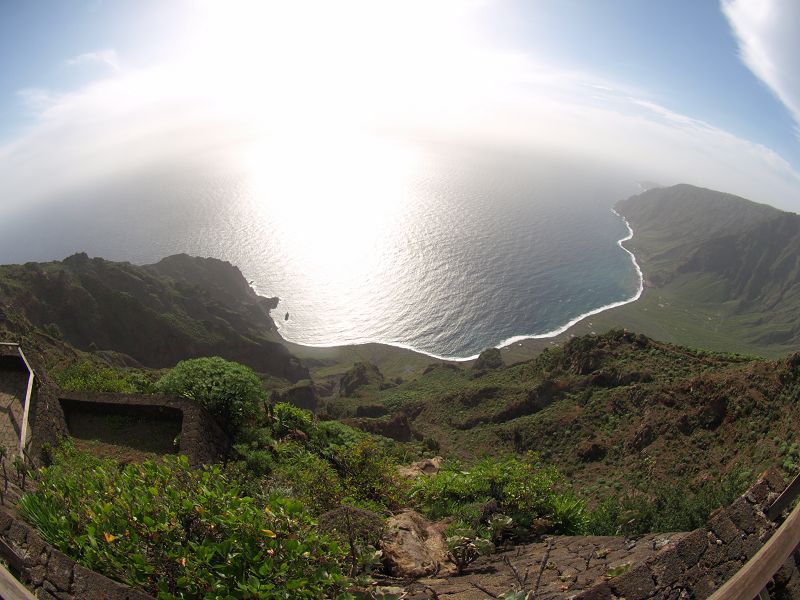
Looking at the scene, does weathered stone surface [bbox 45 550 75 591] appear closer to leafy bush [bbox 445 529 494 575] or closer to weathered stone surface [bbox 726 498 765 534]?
leafy bush [bbox 445 529 494 575]

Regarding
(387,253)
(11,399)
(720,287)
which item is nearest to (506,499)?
(11,399)

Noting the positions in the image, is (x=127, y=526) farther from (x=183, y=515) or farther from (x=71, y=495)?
(x=71, y=495)

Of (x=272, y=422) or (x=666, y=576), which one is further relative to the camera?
(x=272, y=422)

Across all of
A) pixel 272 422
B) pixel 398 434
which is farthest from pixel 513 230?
pixel 272 422

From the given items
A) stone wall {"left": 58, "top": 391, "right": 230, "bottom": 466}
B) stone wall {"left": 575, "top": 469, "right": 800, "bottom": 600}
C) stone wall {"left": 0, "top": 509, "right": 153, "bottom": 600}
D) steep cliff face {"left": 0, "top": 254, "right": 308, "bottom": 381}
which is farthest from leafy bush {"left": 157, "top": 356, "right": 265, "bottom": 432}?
steep cliff face {"left": 0, "top": 254, "right": 308, "bottom": 381}

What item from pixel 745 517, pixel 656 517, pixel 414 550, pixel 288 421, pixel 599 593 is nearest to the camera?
pixel 599 593

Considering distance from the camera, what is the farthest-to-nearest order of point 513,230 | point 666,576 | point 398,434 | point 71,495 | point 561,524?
point 513,230 < point 398,434 < point 561,524 < point 71,495 < point 666,576

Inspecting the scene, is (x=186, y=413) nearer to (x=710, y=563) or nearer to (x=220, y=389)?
(x=220, y=389)
